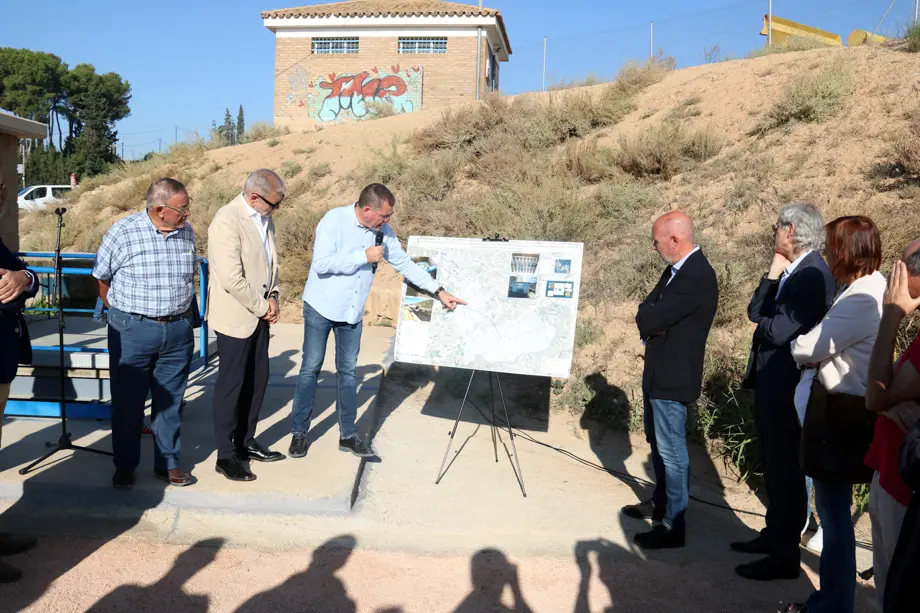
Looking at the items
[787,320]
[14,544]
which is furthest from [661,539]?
[14,544]

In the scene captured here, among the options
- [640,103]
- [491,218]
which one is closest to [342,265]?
[491,218]

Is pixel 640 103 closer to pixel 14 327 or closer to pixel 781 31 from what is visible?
pixel 781 31

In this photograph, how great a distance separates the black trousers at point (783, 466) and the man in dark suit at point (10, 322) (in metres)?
4.10

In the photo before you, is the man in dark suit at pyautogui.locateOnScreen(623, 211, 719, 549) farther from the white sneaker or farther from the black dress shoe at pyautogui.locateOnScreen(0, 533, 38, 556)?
the black dress shoe at pyautogui.locateOnScreen(0, 533, 38, 556)

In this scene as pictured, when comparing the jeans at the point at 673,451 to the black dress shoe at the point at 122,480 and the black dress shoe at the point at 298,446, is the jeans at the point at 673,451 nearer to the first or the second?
the black dress shoe at the point at 298,446

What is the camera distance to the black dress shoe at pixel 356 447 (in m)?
5.30

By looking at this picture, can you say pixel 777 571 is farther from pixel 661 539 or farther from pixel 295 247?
pixel 295 247

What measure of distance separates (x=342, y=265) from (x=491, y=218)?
6.97m

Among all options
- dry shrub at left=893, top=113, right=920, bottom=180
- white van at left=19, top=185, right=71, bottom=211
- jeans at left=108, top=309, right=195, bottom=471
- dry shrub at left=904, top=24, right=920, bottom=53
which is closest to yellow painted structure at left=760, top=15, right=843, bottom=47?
dry shrub at left=904, top=24, right=920, bottom=53

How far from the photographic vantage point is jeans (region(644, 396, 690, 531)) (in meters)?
4.22

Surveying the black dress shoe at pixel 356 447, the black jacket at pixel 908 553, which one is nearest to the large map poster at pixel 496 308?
the black dress shoe at pixel 356 447

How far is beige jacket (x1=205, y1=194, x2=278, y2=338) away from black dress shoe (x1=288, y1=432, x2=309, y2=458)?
1.06m

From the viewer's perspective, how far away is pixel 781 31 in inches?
709

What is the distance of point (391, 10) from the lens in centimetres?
2702
